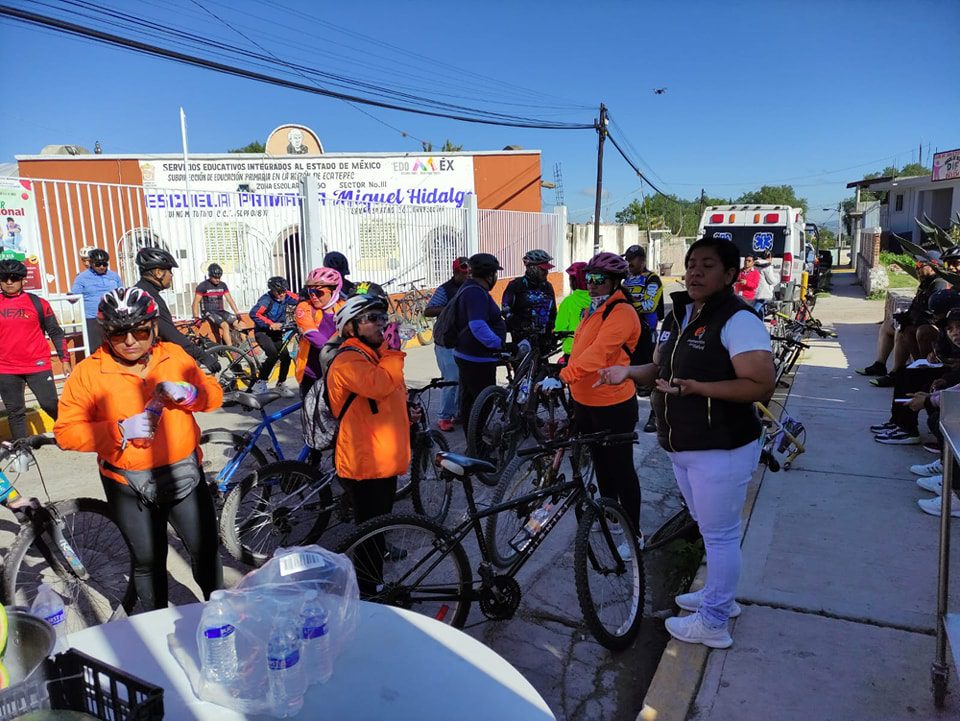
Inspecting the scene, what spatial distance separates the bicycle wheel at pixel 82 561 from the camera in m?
3.31

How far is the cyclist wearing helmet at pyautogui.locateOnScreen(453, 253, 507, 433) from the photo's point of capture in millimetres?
5723

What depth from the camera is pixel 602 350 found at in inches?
149

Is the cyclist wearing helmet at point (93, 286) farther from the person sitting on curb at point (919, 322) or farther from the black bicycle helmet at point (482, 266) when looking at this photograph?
the person sitting on curb at point (919, 322)

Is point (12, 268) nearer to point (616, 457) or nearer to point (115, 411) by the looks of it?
point (115, 411)

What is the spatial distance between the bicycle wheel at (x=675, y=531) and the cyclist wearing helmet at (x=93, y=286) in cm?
658

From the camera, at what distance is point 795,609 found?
138 inches

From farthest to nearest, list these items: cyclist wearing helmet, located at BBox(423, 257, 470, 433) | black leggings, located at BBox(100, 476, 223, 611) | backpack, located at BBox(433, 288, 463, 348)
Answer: cyclist wearing helmet, located at BBox(423, 257, 470, 433), backpack, located at BBox(433, 288, 463, 348), black leggings, located at BBox(100, 476, 223, 611)

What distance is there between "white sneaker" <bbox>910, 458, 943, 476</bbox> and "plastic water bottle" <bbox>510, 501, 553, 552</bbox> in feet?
11.5

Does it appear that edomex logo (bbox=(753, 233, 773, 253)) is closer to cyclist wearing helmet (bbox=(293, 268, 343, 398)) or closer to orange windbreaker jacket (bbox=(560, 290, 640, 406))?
cyclist wearing helmet (bbox=(293, 268, 343, 398))

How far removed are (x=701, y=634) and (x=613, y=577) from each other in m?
0.47

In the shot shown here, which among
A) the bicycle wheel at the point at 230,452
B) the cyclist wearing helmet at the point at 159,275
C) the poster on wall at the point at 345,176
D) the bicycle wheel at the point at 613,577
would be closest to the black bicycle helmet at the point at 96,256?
the cyclist wearing helmet at the point at 159,275

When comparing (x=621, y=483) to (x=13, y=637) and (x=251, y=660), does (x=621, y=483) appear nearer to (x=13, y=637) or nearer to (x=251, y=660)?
(x=251, y=660)

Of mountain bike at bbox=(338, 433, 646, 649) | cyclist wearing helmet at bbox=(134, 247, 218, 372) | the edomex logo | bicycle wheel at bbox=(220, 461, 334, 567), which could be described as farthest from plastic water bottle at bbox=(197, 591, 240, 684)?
the edomex logo

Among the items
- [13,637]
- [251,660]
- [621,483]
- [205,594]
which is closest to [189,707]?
[251,660]
